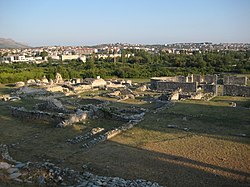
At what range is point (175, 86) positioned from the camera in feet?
116

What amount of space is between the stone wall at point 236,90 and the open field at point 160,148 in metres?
10.7

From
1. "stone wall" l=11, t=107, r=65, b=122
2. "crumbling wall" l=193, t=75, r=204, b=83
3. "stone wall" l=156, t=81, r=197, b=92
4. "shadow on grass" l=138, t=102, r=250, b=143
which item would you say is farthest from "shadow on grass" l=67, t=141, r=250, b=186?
"crumbling wall" l=193, t=75, r=204, b=83

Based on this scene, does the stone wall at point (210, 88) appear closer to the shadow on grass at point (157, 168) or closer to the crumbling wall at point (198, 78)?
the crumbling wall at point (198, 78)

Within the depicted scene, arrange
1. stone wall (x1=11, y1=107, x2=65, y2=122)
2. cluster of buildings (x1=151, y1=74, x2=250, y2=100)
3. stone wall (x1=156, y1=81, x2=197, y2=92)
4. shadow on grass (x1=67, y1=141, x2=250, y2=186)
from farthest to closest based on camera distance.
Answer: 1. stone wall (x1=156, y1=81, x2=197, y2=92)
2. cluster of buildings (x1=151, y1=74, x2=250, y2=100)
3. stone wall (x1=11, y1=107, x2=65, y2=122)
4. shadow on grass (x1=67, y1=141, x2=250, y2=186)

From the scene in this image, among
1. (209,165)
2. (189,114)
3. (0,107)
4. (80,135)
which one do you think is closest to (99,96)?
(0,107)

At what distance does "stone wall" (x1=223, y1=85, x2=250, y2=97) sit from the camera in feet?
104

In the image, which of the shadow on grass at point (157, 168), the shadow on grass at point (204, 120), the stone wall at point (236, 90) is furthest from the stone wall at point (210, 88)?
the shadow on grass at point (157, 168)

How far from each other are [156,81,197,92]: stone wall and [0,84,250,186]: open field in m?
11.9

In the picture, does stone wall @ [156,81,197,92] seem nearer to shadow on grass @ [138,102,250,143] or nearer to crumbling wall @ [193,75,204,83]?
crumbling wall @ [193,75,204,83]

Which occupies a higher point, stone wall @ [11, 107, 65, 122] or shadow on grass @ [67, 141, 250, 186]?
stone wall @ [11, 107, 65, 122]

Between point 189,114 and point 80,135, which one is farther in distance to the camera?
point 189,114

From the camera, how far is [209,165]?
1224cm

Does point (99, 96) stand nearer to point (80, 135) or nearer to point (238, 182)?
point (80, 135)

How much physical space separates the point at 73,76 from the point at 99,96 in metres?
21.5
